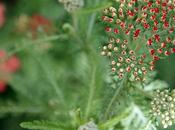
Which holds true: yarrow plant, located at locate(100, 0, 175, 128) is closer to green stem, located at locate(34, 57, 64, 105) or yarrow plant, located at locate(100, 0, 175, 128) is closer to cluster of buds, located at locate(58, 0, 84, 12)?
cluster of buds, located at locate(58, 0, 84, 12)

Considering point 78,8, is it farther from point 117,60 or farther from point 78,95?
point 78,95

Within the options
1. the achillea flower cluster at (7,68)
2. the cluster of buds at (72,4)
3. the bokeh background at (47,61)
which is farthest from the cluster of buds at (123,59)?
the achillea flower cluster at (7,68)

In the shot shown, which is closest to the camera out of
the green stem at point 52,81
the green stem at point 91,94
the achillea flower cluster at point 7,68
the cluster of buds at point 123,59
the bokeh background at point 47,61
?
the cluster of buds at point 123,59

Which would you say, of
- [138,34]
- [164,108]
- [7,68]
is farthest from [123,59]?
[7,68]

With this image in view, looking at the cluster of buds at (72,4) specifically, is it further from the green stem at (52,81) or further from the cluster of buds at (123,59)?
the green stem at (52,81)

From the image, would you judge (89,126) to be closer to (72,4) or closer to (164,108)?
(164,108)

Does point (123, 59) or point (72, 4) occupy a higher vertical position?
point (72, 4)

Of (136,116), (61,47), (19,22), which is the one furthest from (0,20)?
(136,116)
